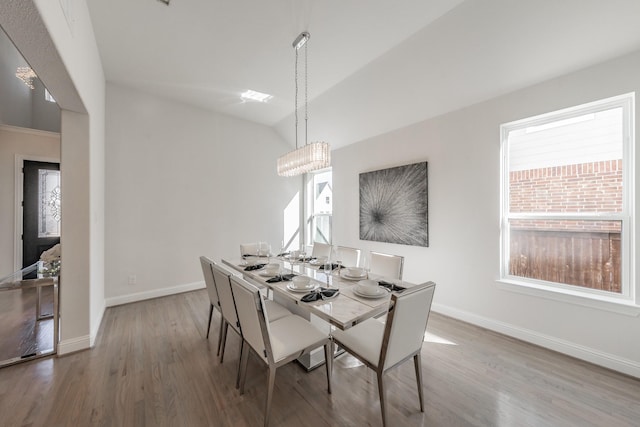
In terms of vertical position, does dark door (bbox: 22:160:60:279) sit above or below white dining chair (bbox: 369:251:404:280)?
above

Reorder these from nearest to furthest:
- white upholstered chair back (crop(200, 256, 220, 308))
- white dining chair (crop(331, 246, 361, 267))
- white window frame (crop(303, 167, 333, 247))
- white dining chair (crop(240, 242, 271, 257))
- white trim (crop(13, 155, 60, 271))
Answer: white upholstered chair back (crop(200, 256, 220, 308)) < white dining chair (crop(331, 246, 361, 267)) < white dining chair (crop(240, 242, 271, 257)) < white trim (crop(13, 155, 60, 271)) < white window frame (crop(303, 167, 333, 247))

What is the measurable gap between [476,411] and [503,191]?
2169 mm

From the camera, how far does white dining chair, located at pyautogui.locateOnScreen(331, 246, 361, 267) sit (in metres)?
2.96

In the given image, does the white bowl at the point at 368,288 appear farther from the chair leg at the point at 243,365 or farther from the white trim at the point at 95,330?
the white trim at the point at 95,330

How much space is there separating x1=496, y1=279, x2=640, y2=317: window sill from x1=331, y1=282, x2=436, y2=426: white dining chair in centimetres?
166

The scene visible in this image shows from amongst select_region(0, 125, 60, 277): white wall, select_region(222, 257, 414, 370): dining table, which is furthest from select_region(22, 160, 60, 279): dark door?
select_region(222, 257, 414, 370): dining table

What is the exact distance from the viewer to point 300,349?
1.63 meters

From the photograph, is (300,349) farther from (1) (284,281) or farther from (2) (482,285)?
(2) (482,285)

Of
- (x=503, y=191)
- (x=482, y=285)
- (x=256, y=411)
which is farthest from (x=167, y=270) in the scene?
(x=503, y=191)

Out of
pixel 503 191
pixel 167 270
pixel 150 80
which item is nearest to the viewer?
pixel 503 191

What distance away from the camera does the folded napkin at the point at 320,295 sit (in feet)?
5.50

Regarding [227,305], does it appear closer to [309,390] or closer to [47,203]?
[309,390]

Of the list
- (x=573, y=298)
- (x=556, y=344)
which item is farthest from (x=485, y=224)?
(x=556, y=344)

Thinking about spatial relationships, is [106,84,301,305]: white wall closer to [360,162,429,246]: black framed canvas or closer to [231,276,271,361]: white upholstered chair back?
[360,162,429,246]: black framed canvas
